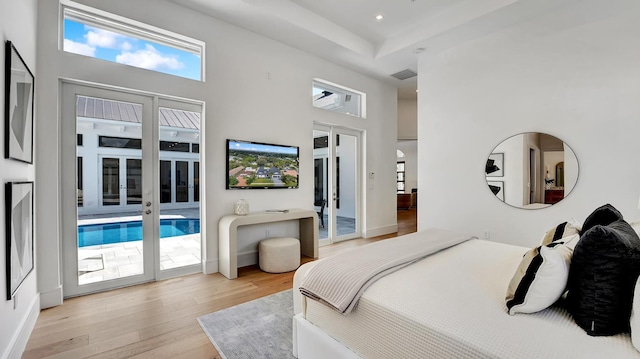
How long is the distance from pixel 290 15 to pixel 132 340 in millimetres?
3835

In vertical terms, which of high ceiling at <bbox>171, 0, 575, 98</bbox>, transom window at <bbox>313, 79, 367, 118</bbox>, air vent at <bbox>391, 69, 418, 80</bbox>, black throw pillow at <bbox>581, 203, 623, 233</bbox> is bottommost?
black throw pillow at <bbox>581, 203, 623, 233</bbox>

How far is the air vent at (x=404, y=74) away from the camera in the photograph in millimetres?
5438

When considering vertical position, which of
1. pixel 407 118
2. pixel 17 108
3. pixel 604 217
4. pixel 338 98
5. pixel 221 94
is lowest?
pixel 604 217

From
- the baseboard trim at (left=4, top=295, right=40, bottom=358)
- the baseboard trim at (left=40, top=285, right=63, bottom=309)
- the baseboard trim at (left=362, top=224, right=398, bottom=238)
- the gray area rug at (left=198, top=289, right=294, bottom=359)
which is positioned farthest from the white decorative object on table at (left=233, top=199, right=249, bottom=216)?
the baseboard trim at (left=362, top=224, right=398, bottom=238)

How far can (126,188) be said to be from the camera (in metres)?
3.24

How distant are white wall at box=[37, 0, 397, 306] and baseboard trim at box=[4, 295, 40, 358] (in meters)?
0.25

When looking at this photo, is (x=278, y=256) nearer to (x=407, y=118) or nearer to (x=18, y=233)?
(x=18, y=233)

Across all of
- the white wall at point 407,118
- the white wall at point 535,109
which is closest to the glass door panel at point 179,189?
the white wall at point 535,109

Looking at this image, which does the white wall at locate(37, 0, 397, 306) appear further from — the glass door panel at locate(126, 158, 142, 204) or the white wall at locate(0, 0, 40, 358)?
the glass door panel at locate(126, 158, 142, 204)

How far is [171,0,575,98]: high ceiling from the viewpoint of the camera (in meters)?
3.51

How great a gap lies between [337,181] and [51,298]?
408 centimetres

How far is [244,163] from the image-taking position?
4004mm

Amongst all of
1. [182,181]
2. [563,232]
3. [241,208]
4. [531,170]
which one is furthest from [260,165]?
[531,170]

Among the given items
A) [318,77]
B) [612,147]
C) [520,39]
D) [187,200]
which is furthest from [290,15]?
[612,147]
